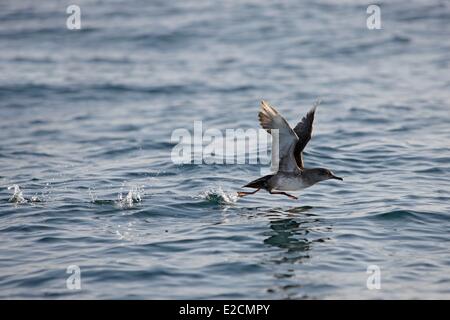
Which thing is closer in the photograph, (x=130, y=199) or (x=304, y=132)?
(x=304, y=132)

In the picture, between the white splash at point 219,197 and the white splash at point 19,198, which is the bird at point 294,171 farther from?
the white splash at point 19,198

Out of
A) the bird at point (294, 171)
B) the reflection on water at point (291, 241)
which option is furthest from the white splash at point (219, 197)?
the reflection on water at point (291, 241)

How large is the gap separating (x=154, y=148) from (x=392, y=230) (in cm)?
632

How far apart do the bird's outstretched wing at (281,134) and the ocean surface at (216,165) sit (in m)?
0.77

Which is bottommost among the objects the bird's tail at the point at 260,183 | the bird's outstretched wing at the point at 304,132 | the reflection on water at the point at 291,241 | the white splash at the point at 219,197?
the reflection on water at the point at 291,241

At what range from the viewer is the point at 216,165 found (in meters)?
Result: 13.6

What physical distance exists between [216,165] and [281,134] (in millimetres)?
3602

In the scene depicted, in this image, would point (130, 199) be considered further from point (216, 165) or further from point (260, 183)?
point (216, 165)

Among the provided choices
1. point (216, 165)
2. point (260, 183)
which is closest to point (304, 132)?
point (260, 183)

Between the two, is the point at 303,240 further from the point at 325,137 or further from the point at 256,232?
the point at 325,137

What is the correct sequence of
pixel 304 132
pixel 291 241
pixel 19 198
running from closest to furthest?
pixel 291 241, pixel 304 132, pixel 19 198

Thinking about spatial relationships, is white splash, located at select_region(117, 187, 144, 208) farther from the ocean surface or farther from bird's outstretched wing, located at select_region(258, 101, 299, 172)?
bird's outstretched wing, located at select_region(258, 101, 299, 172)

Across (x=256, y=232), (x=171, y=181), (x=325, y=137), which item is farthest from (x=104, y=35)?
(x=256, y=232)

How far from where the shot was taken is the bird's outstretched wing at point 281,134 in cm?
991
